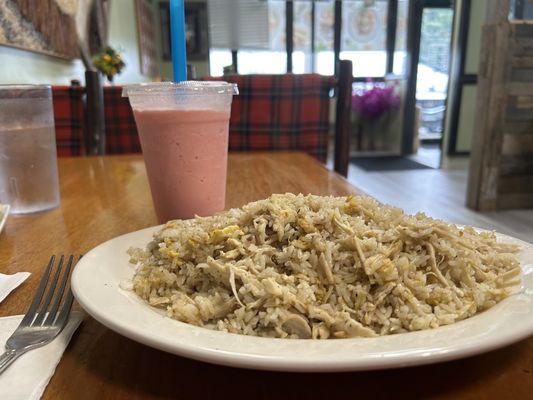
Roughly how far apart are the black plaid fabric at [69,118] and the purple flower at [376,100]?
5.52 m

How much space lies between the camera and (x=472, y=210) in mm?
3844

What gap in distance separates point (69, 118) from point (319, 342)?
7.64 ft

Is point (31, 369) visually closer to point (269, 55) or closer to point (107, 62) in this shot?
point (107, 62)

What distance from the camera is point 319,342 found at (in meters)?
0.38

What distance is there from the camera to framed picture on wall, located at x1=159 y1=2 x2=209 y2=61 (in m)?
7.47

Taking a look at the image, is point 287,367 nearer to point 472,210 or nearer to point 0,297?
point 0,297

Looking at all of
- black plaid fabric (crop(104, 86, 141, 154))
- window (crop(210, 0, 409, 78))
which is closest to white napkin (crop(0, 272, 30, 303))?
black plaid fabric (crop(104, 86, 141, 154))

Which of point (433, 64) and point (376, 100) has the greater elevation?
point (433, 64)

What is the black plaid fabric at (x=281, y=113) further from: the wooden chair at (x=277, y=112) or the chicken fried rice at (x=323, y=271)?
the chicken fried rice at (x=323, y=271)

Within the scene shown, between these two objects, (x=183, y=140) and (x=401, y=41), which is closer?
(x=183, y=140)

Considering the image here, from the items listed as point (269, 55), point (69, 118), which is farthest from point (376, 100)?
point (69, 118)

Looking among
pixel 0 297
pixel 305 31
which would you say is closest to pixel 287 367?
pixel 0 297

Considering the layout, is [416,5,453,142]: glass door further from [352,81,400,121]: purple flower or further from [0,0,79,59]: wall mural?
[0,0,79,59]: wall mural

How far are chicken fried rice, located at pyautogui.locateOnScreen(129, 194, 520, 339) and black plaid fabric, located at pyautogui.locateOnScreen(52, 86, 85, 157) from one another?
2.03 metres
